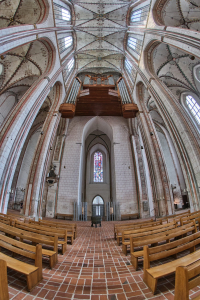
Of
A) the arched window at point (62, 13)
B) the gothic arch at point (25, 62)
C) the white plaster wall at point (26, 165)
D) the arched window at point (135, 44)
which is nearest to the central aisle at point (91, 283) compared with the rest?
the gothic arch at point (25, 62)

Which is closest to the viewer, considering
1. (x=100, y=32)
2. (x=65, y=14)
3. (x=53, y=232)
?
(x=53, y=232)

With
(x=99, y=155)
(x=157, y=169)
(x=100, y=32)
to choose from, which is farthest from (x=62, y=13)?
(x=99, y=155)

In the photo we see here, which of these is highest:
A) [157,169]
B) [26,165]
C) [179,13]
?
[179,13]

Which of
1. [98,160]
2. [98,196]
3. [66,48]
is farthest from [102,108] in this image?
[98,196]

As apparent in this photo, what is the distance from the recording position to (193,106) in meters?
11.1

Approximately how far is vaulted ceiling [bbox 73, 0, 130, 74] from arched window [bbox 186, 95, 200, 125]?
28.2 ft

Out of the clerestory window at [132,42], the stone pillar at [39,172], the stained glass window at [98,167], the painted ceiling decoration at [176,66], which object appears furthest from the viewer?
the stained glass window at [98,167]

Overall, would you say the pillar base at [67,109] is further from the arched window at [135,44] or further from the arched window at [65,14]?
the arched window at [65,14]

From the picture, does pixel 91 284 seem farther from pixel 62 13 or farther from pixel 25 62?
pixel 62 13

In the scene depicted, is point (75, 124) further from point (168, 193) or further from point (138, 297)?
point (138, 297)

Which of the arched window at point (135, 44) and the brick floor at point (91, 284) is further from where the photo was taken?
the arched window at point (135, 44)

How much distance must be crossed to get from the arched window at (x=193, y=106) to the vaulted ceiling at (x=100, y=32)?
859 cm

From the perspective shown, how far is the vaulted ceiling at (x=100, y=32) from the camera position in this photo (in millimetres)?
13023

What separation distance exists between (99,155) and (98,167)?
187 cm
